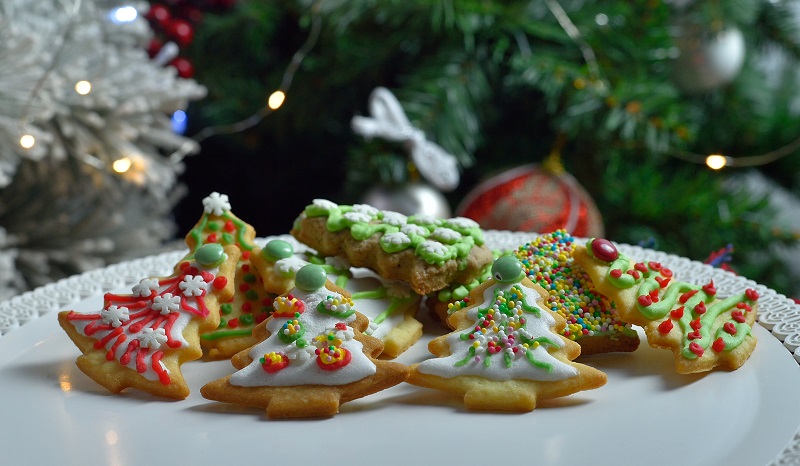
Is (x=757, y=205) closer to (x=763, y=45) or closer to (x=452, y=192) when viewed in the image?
(x=763, y=45)

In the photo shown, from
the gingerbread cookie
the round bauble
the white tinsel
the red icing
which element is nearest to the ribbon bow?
Answer: the round bauble

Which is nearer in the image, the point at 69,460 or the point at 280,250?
the point at 69,460

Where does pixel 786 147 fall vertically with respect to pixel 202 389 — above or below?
below

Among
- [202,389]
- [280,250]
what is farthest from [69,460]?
[280,250]

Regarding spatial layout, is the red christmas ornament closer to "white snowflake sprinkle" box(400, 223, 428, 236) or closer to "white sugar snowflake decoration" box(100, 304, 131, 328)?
"white snowflake sprinkle" box(400, 223, 428, 236)

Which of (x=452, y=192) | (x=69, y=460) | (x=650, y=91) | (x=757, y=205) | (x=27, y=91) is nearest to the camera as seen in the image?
(x=69, y=460)

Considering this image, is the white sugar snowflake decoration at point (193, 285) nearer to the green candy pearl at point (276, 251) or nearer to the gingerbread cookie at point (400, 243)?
the green candy pearl at point (276, 251)

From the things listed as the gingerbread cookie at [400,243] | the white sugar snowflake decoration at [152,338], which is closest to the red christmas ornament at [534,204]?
the gingerbread cookie at [400,243]

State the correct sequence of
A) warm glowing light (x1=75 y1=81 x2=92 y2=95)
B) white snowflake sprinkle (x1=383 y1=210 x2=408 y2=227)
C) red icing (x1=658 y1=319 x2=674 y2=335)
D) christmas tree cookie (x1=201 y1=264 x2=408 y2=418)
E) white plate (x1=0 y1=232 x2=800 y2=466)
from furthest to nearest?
warm glowing light (x1=75 y1=81 x2=92 y2=95)
white snowflake sprinkle (x1=383 y1=210 x2=408 y2=227)
red icing (x1=658 y1=319 x2=674 y2=335)
christmas tree cookie (x1=201 y1=264 x2=408 y2=418)
white plate (x1=0 y1=232 x2=800 y2=466)
